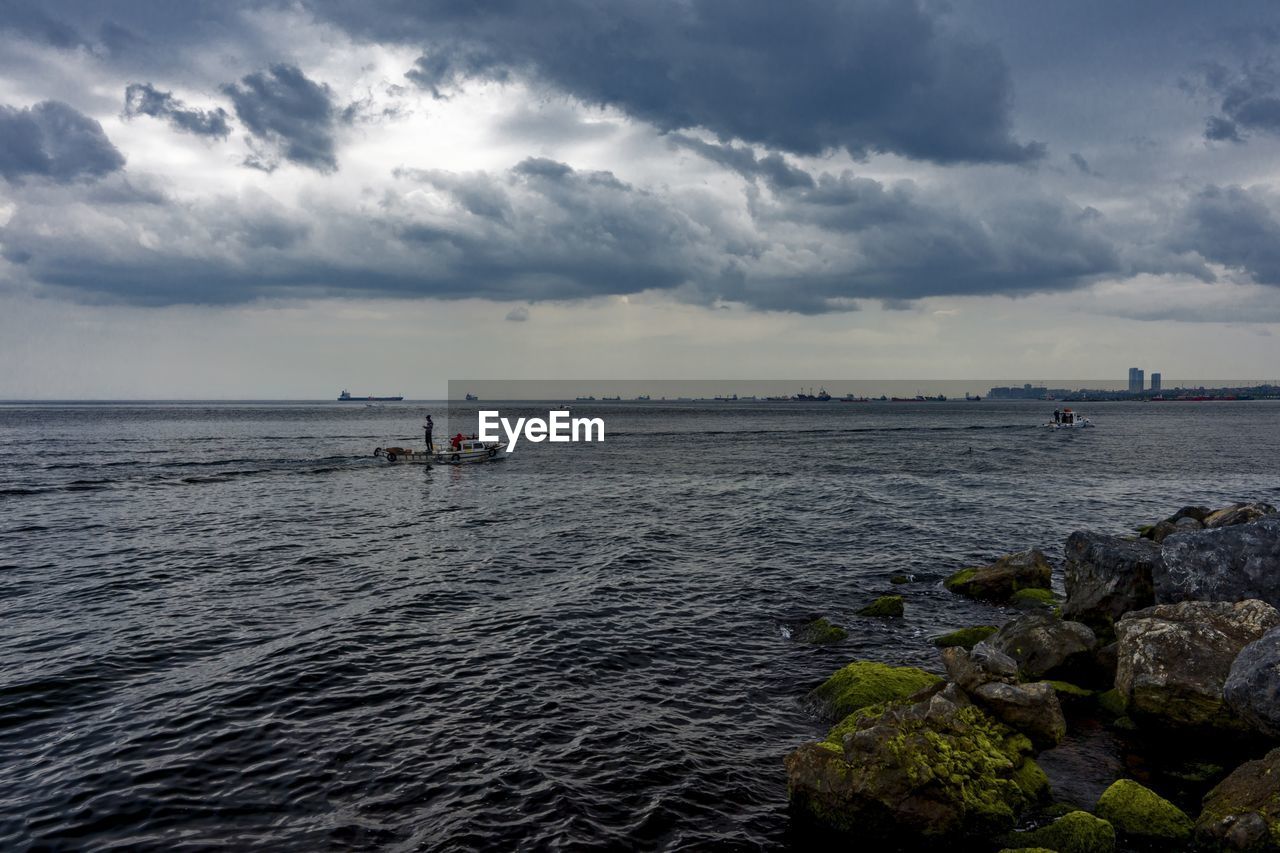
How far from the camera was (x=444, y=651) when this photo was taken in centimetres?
1912

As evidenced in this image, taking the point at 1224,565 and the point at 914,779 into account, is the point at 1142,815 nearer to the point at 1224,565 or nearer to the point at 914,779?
the point at 914,779

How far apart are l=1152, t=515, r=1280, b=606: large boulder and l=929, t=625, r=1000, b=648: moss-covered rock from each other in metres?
4.14

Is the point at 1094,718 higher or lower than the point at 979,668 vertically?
lower

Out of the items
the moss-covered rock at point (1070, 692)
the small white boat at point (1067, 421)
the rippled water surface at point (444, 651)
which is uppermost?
the small white boat at point (1067, 421)

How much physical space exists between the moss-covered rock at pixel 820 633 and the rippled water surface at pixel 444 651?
27.9 inches

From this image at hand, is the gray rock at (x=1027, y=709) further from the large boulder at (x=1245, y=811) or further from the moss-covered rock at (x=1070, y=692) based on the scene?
the large boulder at (x=1245, y=811)

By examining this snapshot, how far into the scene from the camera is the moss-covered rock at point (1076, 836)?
32.3 feet

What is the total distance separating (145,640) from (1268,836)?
2489 centimetres

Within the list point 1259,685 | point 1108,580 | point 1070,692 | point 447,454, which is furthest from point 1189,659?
point 447,454

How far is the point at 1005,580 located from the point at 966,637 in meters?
6.52

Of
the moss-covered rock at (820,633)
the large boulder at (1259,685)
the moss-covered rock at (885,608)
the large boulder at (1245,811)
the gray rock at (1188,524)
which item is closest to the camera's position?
the large boulder at (1245,811)

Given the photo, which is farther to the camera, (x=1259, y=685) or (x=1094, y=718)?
(x=1094, y=718)

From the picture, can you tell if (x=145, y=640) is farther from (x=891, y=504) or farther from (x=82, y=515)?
(x=891, y=504)

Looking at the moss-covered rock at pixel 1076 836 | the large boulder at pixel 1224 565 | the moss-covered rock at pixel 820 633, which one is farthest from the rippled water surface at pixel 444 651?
the large boulder at pixel 1224 565
